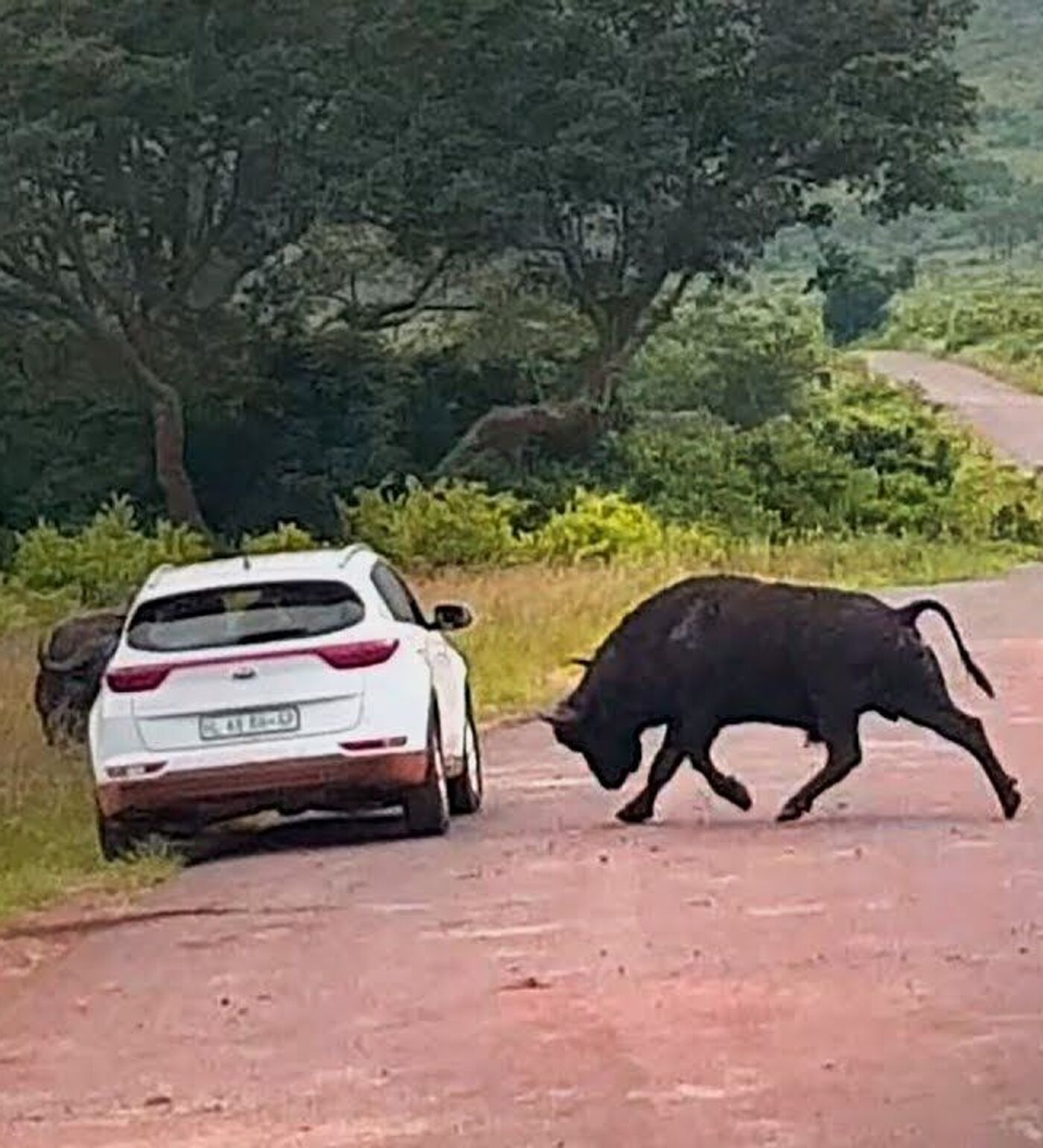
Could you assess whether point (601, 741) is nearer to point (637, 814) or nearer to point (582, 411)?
point (637, 814)

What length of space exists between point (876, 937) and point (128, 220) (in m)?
39.7

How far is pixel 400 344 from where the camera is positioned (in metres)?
56.2

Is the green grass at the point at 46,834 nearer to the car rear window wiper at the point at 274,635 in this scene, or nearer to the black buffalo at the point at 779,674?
the car rear window wiper at the point at 274,635

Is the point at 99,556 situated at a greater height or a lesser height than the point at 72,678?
lesser

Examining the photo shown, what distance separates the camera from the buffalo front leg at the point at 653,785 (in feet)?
62.2

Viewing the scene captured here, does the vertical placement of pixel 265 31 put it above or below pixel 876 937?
below

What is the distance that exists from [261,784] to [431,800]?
0.93 meters

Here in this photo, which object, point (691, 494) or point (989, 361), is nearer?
point (691, 494)

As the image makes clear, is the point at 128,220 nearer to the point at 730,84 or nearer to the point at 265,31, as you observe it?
the point at 265,31

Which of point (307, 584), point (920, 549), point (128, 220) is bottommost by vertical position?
point (920, 549)

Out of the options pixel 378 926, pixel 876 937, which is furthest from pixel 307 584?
pixel 876 937

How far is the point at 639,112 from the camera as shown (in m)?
51.4

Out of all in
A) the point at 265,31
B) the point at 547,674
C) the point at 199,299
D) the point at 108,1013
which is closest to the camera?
the point at 108,1013

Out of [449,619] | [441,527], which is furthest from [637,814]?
[441,527]
